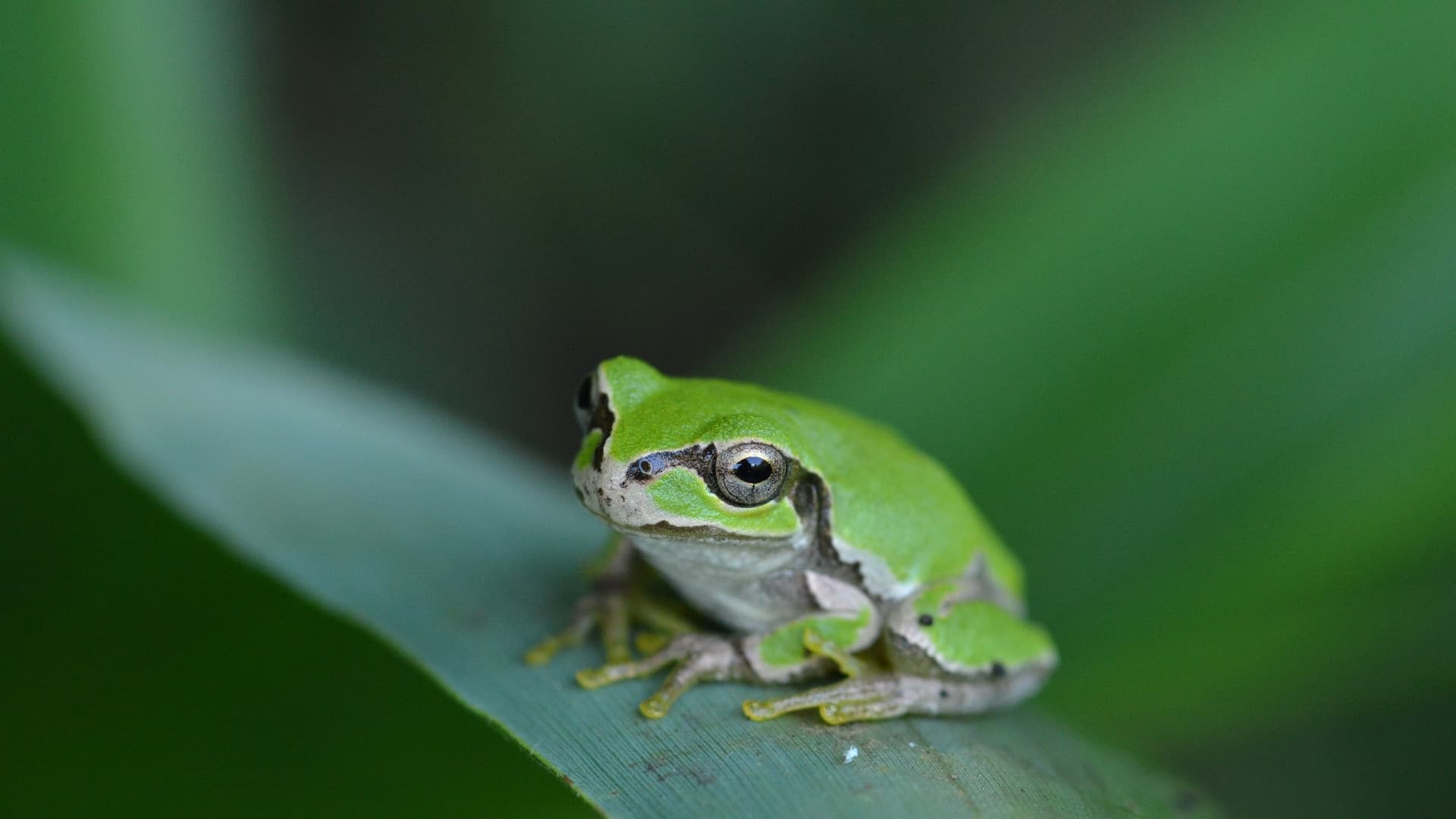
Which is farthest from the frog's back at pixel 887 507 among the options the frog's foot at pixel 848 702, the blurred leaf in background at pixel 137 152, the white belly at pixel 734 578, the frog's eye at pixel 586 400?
the blurred leaf in background at pixel 137 152

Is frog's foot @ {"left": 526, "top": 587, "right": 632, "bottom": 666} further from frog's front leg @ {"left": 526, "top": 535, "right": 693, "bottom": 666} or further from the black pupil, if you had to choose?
the black pupil

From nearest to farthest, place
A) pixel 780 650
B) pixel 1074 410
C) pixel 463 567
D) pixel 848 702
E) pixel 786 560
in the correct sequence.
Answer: pixel 848 702 < pixel 780 650 < pixel 786 560 < pixel 463 567 < pixel 1074 410

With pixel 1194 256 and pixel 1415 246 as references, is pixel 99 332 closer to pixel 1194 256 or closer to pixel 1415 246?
pixel 1194 256

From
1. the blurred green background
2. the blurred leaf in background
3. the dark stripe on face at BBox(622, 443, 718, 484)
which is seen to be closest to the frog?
the dark stripe on face at BBox(622, 443, 718, 484)

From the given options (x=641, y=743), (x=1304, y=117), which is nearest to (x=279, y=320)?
(x=641, y=743)

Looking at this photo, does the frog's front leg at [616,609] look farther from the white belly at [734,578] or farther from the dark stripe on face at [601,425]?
the dark stripe on face at [601,425]

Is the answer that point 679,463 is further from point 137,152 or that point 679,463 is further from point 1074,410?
point 137,152

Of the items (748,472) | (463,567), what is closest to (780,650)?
(748,472)
